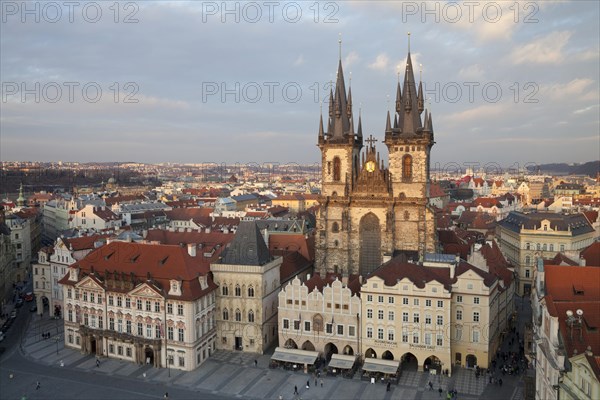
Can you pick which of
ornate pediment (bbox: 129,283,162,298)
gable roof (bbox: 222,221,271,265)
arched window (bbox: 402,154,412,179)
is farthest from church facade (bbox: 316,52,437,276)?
ornate pediment (bbox: 129,283,162,298)

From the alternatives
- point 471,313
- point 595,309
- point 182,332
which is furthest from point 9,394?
point 595,309

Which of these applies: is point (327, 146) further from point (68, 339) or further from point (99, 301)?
point (68, 339)

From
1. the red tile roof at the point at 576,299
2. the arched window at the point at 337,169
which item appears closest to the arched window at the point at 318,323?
the red tile roof at the point at 576,299

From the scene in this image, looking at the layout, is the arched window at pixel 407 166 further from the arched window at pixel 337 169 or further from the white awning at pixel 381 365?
the white awning at pixel 381 365

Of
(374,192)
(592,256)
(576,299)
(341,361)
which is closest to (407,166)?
(374,192)

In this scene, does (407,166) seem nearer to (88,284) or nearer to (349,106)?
(349,106)

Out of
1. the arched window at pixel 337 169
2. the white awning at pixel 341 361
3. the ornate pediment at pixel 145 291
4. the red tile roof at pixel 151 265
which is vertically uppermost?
the arched window at pixel 337 169
